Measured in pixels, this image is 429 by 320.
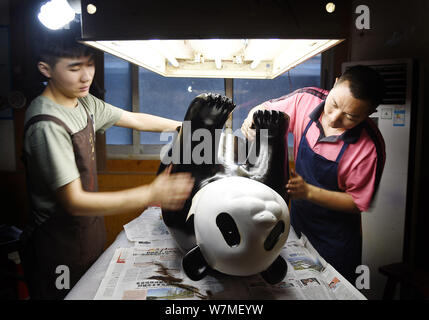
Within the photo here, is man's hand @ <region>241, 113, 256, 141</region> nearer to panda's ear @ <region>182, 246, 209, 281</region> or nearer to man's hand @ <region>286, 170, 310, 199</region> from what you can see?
man's hand @ <region>286, 170, 310, 199</region>

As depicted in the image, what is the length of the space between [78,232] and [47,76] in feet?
2.33

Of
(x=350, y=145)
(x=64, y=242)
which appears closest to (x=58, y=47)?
(x=64, y=242)

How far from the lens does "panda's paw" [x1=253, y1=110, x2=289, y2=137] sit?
46.7 inches

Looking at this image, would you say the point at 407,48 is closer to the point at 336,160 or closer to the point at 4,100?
the point at 336,160

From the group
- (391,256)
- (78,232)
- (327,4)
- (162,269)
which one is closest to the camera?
(327,4)

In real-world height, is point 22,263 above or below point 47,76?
below

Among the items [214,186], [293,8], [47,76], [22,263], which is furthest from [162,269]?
[293,8]

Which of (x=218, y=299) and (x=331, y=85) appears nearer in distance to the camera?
(x=218, y=299)

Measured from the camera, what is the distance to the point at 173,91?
1.44 meters

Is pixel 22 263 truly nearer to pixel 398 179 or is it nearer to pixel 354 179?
pixel 354 179

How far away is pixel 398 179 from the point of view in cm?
139

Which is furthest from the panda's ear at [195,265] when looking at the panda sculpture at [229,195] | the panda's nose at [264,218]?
the panda's nose at [264,218]

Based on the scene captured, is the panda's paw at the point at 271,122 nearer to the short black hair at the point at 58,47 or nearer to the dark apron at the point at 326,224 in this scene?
the dark apron at the point at 326,224

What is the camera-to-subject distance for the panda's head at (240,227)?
93 centimetres
